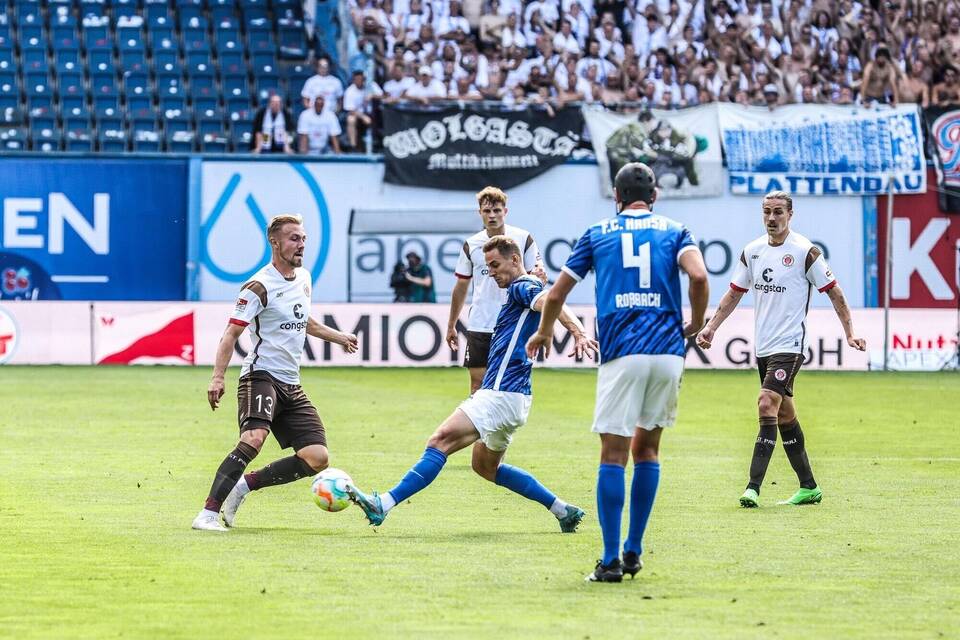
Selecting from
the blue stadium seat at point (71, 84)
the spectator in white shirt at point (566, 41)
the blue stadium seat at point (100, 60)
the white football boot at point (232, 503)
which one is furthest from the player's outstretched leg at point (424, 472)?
the blue stadium seat at point (100, 60)

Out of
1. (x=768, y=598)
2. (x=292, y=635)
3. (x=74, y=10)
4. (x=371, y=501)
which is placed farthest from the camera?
(x=74, y=10)

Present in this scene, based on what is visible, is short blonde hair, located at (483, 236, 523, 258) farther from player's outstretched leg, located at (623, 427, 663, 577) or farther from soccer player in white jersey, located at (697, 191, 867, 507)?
soccer player in white jersey, located at (697, 191, 867, 507)

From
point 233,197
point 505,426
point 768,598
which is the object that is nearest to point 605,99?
point 233,197

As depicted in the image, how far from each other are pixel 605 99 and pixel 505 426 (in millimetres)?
23211

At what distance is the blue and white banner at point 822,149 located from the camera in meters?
33.1

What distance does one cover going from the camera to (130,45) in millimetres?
34344

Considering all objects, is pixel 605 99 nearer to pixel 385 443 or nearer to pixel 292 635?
pixel 385 443

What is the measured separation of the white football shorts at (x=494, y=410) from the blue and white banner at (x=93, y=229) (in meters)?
23.6

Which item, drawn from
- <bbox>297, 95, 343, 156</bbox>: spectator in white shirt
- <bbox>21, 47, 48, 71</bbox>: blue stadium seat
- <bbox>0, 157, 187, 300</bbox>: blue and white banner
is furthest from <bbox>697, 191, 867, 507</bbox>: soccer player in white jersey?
<bbox>21, 47, 48, 71</bbox>: blue stadium seat

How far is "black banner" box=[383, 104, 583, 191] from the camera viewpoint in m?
32.5

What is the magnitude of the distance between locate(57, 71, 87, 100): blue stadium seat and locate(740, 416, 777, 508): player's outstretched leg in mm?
24111

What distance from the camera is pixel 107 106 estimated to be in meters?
33.4

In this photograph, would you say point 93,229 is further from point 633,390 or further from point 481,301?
point 633,390

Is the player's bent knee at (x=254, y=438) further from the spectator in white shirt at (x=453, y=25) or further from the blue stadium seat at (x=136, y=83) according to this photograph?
the blue stadium seat at (x=136, y=83)
